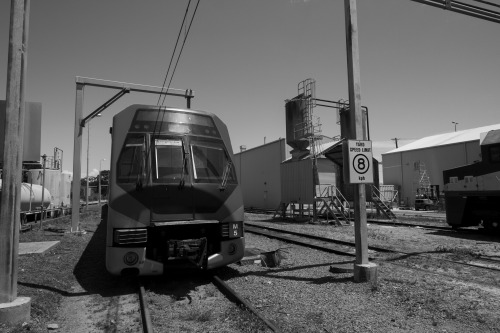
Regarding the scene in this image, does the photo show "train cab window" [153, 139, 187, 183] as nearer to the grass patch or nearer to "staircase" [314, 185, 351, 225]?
the grass patch

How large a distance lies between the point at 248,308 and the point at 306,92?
66.6 feet

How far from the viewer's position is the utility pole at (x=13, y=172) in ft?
15.0

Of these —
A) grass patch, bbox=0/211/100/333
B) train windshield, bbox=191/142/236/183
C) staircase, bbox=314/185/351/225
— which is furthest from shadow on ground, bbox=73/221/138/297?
staircase, bbox=314/185/351/225

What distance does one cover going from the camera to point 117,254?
5.67 m

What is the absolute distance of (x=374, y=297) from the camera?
5.60 metres

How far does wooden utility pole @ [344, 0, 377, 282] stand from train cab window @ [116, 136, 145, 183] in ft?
13.0

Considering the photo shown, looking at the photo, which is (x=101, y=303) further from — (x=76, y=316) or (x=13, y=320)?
(x=13, y=320)

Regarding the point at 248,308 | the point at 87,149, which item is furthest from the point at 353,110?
the point at 87,149

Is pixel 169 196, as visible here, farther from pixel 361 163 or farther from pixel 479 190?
pixel 479 190

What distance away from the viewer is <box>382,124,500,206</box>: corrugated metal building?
1221 inches

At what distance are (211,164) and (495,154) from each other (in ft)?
34.5

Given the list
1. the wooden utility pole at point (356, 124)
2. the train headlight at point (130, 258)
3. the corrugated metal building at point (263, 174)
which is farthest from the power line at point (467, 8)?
the corrugated metal building at point (263, 174)

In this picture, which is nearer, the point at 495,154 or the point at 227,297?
the point at 227,297

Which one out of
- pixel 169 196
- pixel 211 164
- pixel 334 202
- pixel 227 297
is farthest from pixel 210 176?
pixel 334 202
